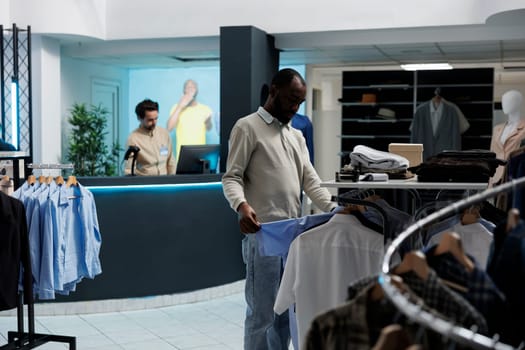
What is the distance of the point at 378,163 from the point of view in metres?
3.06

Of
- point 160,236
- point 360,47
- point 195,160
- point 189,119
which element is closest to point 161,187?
point 160,236

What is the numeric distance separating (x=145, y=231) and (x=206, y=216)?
1.98 ft

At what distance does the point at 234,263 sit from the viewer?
23.2 feet

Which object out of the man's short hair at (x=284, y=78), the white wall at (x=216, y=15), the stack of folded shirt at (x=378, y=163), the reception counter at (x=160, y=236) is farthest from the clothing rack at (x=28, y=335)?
the white wall at (x=216, y=15)

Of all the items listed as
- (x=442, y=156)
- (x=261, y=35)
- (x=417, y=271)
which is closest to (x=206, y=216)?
(x=261, y=35)

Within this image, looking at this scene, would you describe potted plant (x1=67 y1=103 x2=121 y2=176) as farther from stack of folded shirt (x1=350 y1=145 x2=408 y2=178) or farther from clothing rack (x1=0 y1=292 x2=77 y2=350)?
stack of folded shirt (x1=350 y1=145 x2=408 y2=178)

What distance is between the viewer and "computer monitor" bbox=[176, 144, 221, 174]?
704cm

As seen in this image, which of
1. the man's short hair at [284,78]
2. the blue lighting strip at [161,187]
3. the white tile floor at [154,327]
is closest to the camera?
the man's short hair at [284,78]

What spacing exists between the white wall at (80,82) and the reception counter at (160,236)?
14.7 ft

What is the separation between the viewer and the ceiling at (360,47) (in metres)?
8.30

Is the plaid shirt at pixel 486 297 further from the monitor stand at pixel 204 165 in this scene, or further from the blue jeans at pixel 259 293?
the monitor stand at pixel 204 165

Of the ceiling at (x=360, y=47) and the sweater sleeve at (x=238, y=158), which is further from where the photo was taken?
the ceiling at (x=360, y=47)

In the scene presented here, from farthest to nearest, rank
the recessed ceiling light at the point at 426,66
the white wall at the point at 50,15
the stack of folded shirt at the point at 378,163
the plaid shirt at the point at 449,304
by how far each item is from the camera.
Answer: the recessed ceiling light at the point at 426,66
the white wall at the point at 50,15
the stack of folded shirt at the point at 378,163
the plaid shirt at the point at 449,304

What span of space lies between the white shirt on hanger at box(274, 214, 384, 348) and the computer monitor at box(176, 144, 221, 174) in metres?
4.19
